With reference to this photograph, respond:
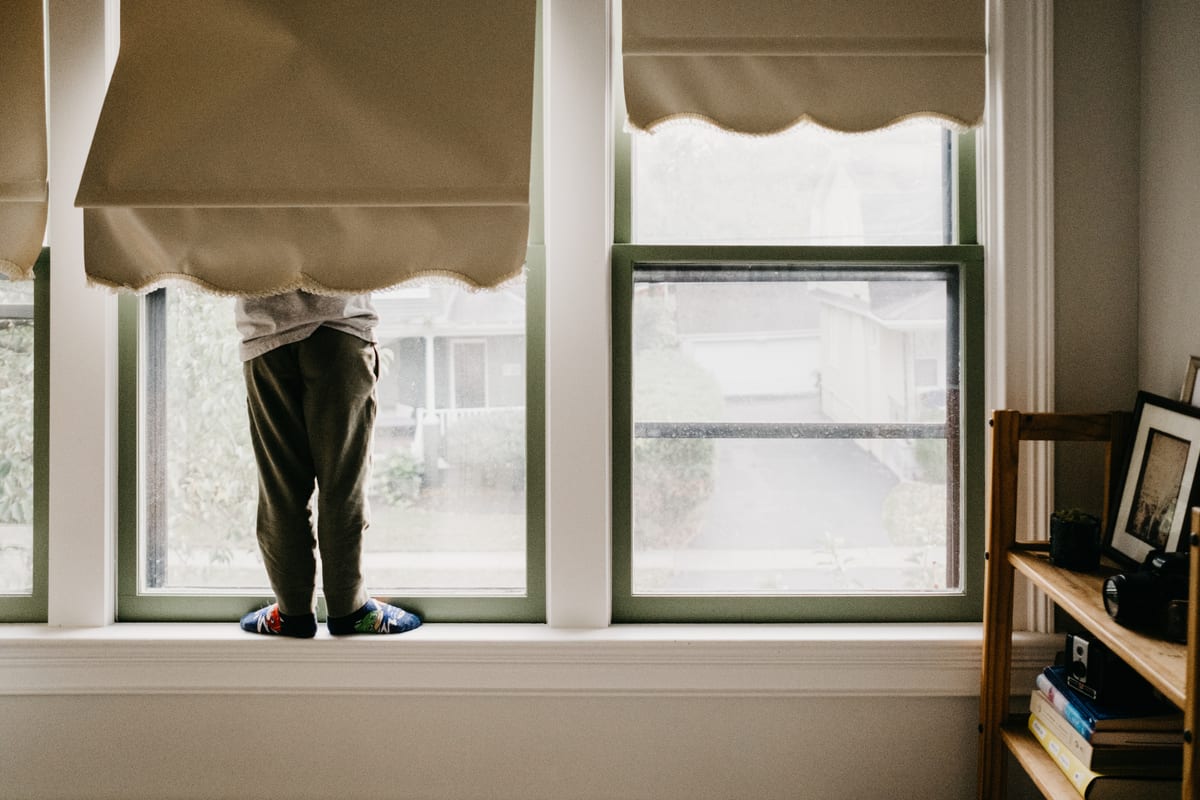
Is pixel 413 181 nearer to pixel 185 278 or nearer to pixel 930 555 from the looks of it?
pixel 185 278

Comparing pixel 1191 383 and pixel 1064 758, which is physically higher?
pixel 1191 383

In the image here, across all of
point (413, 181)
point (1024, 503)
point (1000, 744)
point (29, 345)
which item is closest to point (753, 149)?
point (413, 181)

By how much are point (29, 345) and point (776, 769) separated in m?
2.08

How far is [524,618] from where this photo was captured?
7.00ft

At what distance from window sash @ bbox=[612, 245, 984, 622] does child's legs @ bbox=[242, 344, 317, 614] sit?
0.72 metres

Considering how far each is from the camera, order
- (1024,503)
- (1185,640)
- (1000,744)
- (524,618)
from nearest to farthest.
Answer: (1185,640) < (1000,744) < (1024,503) < (524,618)

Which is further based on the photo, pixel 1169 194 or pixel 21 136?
pixel 21 136

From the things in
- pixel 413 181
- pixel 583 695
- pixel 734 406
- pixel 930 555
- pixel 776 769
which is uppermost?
pixel 413 181

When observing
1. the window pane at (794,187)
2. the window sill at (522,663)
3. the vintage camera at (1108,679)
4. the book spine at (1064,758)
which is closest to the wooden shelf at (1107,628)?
the vintage camera at (1108,679)

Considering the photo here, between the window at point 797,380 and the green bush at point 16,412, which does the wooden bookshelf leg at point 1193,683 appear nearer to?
the window at point 797,380

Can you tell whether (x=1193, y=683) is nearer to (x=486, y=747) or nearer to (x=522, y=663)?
(x=522, y=663)

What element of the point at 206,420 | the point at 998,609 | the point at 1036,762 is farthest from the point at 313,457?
the point at 1036,762

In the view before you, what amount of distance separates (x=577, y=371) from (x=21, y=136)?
1.40m

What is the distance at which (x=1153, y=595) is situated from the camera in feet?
4.54
